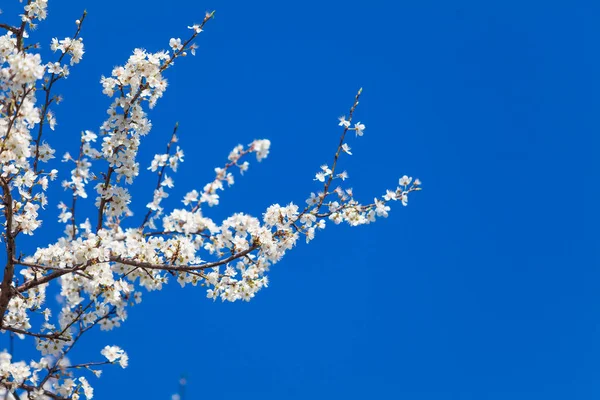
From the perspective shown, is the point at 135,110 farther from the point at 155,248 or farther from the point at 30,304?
the point at 30,304

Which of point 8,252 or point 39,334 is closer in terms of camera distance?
point 8,252

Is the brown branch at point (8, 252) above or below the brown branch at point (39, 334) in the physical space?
above

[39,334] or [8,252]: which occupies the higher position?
[8,252]

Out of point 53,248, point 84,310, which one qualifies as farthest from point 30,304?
point 53,248

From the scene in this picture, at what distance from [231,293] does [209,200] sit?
47.4 inches

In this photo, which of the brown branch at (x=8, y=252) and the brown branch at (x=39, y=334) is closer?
the brown branch at (x=8, y=252)

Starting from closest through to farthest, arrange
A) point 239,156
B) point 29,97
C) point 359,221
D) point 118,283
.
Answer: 1. point 239,156
2. point 29,97
3. point 118,283
4. point 359,221

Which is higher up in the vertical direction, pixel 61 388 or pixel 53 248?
pixel 53 248

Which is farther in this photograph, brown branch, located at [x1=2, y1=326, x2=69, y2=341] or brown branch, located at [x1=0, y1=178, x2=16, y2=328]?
brown branch, located at [x1=2, y1=326, x2=69, y2=341]

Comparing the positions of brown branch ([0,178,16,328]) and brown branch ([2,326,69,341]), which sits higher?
brown branch ([0,178,16,328])

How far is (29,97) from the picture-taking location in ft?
19.5

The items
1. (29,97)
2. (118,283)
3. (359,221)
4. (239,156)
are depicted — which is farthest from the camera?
(359,221)

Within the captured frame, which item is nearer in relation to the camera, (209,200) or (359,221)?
(209,200)

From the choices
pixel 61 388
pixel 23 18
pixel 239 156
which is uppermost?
pixel 23 18
